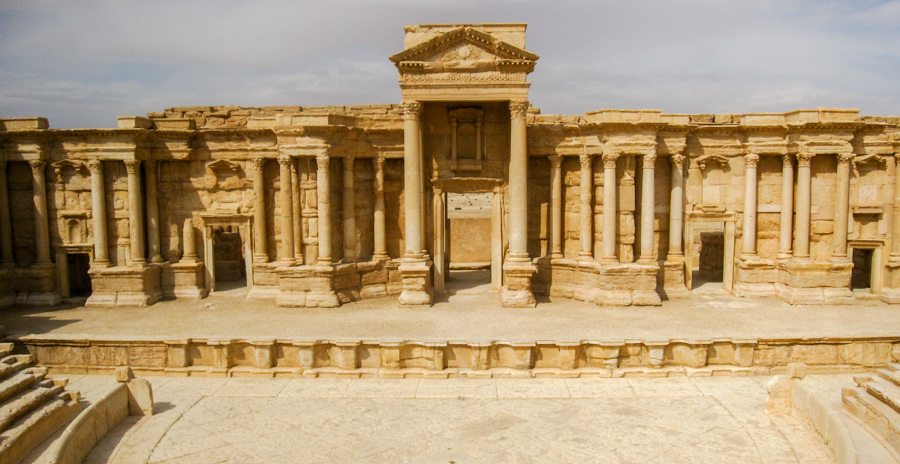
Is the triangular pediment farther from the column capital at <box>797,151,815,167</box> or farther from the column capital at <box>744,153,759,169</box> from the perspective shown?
the column capital at <box>797,151,815,167</box>

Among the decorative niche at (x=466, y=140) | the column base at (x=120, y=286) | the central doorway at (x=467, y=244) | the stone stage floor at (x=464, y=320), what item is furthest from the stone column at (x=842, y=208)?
the column base at (x=120, y=286)

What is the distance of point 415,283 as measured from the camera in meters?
17.1

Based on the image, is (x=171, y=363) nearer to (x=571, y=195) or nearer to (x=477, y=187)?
(x=477, y=187)

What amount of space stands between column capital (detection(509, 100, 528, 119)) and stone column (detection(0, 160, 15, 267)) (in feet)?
52.0

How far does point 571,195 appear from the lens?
18.8 meters

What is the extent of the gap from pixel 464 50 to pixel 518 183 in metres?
4.17

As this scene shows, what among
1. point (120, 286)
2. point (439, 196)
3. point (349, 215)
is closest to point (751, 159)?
point (439, 196)

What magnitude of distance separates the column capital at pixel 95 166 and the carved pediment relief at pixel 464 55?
32.4 feet

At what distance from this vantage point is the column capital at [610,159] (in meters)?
17.3

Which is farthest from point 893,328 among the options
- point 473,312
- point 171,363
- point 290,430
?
point 171,363

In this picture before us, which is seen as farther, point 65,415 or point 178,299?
point 178,299

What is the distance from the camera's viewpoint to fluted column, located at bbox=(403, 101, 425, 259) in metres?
17.0

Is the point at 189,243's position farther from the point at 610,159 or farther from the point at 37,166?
the point at 610,159

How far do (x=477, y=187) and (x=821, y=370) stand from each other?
10455 mm
